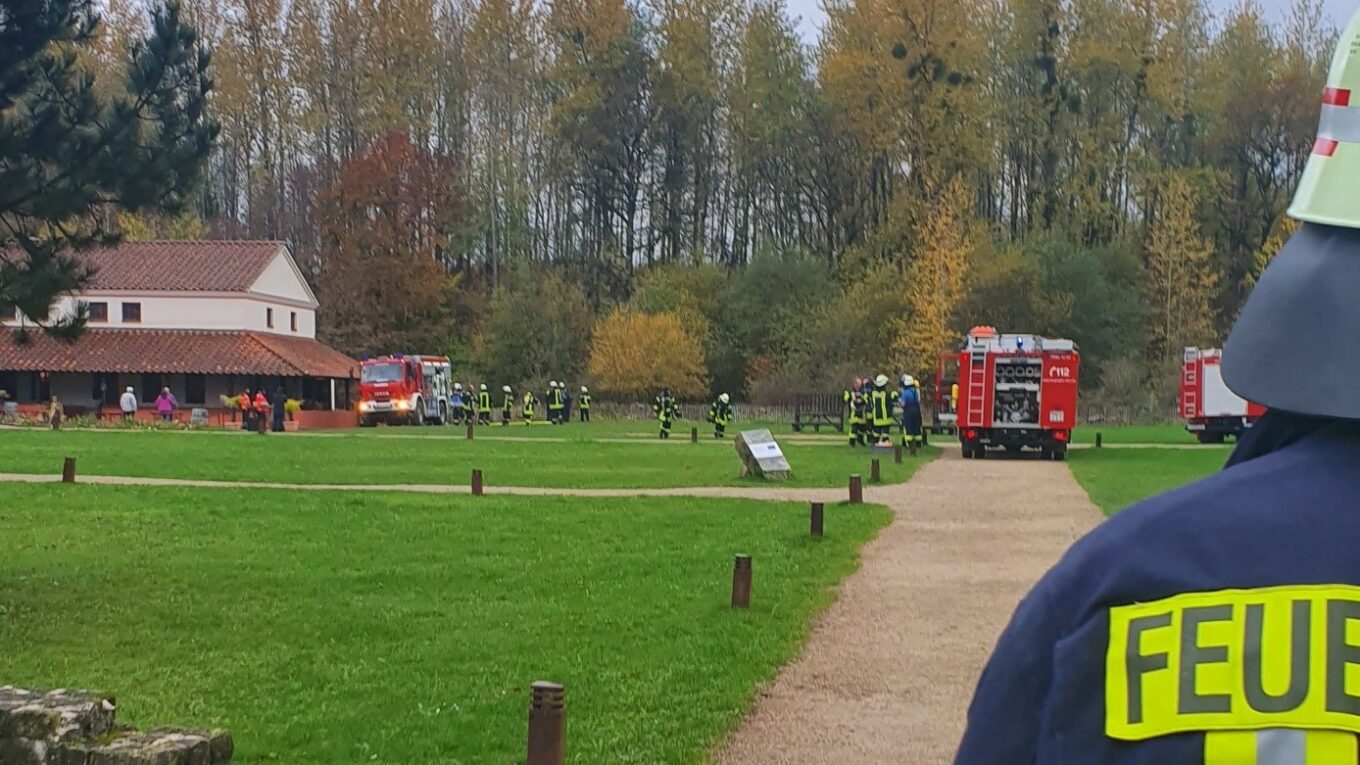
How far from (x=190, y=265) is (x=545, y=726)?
57304 millimetres

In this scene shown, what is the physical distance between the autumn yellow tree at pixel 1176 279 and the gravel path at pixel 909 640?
46.9 metres

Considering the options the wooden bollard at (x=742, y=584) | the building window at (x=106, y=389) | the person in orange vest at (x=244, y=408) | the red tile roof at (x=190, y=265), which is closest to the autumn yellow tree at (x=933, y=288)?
the person in orange vest at (x=244, y=408)

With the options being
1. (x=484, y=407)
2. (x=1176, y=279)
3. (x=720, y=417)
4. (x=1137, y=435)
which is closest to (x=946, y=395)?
(x=1137, y=435)

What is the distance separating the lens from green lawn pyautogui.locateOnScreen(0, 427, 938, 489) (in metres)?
23.7

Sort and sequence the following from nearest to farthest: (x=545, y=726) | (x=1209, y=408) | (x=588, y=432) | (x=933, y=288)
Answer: (x=545, y=726)
(x=1209, y=408)
(x=588, y=432)
(x=933, y=288)

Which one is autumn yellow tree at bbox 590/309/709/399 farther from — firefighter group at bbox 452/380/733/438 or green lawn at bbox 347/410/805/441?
green lawn at bbox 347/410/805/441

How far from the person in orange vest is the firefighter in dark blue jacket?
157 ft

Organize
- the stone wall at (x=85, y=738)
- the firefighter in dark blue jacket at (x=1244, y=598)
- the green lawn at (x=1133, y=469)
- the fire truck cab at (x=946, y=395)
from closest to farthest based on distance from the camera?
the firefighter in dark blue jacket at (x=1244, y=598) → the stone wall at (x=85, y=738) → the green lawn at (x=1133, y=469) → the fire truck cab at (x=946, y=395)

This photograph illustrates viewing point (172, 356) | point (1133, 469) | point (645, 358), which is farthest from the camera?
point (645, 358)

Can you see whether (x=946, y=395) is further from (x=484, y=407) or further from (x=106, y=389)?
(x=106, y=389)

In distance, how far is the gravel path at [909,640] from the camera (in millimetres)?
7016

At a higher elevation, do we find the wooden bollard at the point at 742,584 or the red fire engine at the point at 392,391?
the red fire engine at the point at 392,391

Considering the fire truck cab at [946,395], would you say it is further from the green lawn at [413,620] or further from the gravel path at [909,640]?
the green lawn at [413,620]

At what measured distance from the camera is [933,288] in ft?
196
